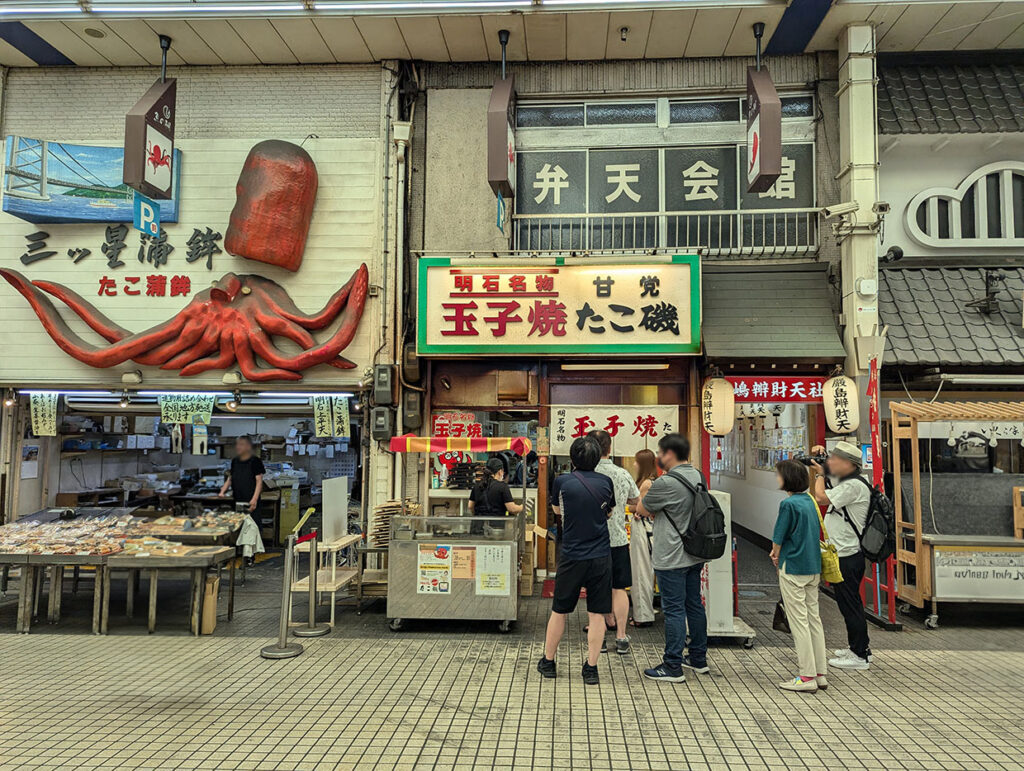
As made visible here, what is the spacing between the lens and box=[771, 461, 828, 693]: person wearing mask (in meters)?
5.41

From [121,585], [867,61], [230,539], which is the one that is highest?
[867,61]

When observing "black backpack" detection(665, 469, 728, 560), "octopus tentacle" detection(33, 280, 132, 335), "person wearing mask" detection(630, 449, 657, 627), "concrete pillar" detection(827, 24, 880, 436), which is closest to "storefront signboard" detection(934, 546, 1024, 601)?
"concrete pillar" detection(827, 24, 880, 436)

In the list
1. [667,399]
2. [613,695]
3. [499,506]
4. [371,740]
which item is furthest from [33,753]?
[667,399]

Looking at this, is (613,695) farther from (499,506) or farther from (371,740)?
(499,506)

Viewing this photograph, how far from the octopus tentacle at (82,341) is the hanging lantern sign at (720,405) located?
7.64 meters

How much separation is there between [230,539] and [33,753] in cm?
465

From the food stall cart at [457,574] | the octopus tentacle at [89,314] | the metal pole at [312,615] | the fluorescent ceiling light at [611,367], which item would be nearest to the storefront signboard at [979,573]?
the fluorescent ceiling light at [611,367]

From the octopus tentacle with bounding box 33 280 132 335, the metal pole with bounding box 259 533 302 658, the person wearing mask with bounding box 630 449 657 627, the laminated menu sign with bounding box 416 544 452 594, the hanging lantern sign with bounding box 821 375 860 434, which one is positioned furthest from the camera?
the octopus tentacle with bounding box 33 280 132 335

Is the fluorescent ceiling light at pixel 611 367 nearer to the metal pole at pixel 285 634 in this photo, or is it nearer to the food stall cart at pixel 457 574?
the food stall cart at pixel 457 574

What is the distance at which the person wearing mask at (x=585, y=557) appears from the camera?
217 inches

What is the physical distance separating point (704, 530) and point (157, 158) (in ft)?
28.7

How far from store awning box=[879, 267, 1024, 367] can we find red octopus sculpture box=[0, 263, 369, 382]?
769cm

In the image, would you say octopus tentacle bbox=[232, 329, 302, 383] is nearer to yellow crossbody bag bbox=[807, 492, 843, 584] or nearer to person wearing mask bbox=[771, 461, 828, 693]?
person wearing mask bbox=[771, 461, 828, 693]

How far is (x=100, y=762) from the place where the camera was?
4211mm
